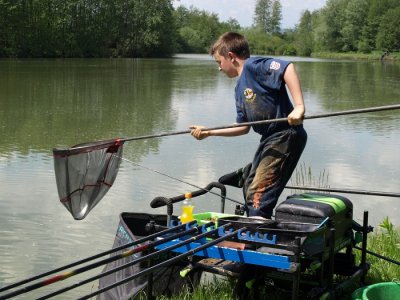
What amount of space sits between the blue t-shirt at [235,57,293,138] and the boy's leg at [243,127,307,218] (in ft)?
0.25

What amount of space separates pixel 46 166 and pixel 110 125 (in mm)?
4553

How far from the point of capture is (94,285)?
4770mm

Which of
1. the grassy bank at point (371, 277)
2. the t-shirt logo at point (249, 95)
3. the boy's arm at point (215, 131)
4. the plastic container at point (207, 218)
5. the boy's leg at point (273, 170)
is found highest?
the t-shirt logo at point (249, 95)

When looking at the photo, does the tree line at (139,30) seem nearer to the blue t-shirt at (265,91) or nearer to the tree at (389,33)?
the tree at (389,33)

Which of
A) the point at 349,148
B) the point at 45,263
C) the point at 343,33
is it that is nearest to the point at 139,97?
the point at 349,148

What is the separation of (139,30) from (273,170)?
6681cm

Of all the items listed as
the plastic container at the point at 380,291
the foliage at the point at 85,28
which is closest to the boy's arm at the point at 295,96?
the plastic container at the point at 380,291

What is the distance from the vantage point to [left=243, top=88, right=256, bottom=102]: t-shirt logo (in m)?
3.81

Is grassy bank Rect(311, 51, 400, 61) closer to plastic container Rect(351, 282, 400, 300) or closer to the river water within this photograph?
the river water

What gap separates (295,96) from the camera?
356 cm

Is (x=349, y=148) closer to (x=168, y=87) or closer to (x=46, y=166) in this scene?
(x=46, y=166)

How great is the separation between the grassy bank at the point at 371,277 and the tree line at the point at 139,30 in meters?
49.4

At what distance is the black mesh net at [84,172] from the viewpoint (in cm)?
403

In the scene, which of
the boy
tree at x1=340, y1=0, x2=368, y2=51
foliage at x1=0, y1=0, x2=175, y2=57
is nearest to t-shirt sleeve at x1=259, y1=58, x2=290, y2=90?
the boy
